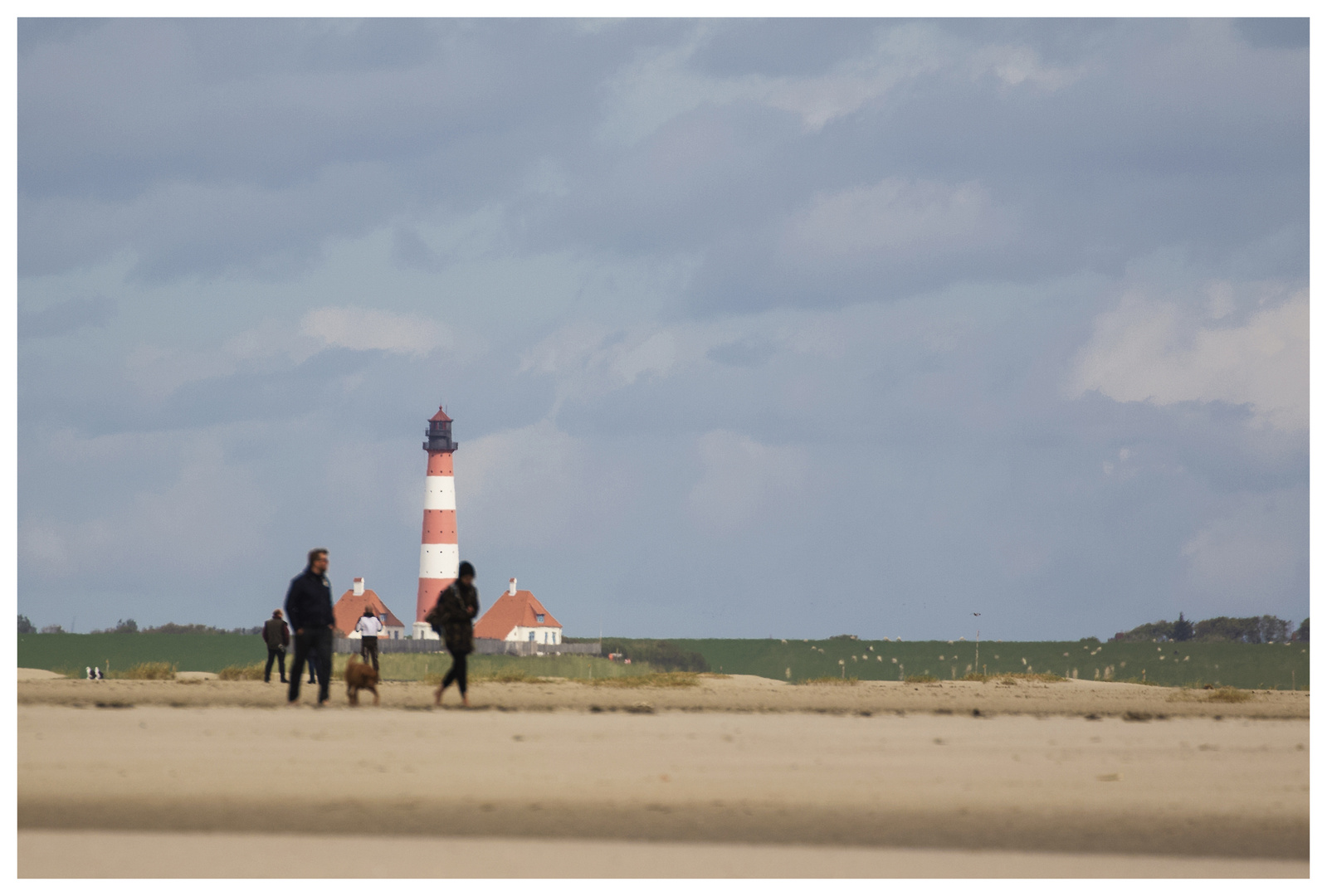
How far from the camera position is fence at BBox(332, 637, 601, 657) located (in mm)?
63812

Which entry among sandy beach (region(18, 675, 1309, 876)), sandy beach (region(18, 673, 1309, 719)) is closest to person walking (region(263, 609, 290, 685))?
sandy beach (region(18, 673, 1309, 719))

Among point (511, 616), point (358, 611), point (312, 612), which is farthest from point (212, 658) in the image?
point (312, 612)

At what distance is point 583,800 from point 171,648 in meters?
61.0

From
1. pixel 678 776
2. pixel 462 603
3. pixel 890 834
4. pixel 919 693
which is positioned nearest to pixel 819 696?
pixel 919 693

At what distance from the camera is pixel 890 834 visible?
8742 mm

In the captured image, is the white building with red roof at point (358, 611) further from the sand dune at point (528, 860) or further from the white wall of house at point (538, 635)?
the sand dune at point (528, 860)

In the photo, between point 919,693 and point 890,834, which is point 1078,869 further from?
point 919,693

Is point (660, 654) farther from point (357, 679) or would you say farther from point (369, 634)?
point (357, 679)

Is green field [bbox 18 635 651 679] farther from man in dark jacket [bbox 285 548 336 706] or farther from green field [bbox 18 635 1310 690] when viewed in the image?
man in dark jacket [bbox 285 548 336 706]

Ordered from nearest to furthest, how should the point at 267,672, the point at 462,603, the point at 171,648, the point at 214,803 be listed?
the point at 214,803
the point at 462,603
the point at 267,672
the point at 171,648

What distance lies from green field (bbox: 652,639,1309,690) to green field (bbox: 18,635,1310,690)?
0.09m

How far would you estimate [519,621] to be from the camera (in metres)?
72.9

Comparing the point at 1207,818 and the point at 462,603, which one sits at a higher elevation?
the point at 462,603

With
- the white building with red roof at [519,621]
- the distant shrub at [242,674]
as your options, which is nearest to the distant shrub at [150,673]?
the distant shrub at [242,674]
